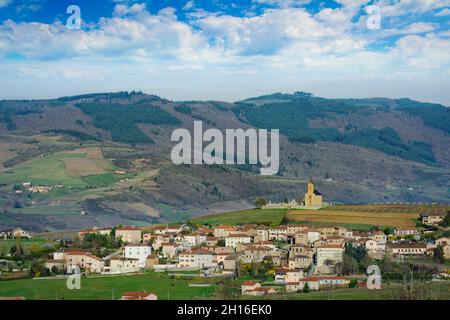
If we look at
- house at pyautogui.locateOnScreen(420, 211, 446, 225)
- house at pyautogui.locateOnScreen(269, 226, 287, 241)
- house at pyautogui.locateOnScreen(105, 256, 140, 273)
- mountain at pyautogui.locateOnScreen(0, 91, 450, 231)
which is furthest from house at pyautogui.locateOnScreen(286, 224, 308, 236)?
mountain at pyautogui.locateOnScreen(0, 91, 450, 231)

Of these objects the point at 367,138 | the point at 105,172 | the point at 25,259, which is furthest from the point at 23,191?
the point at 367,138

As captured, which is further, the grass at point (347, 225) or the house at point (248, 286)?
the grass at point (347, 225)

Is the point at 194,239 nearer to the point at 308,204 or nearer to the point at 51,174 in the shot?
the point at 308,204

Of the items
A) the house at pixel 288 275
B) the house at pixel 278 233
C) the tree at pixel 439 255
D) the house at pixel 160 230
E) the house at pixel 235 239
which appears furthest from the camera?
the house at pixel 160 230

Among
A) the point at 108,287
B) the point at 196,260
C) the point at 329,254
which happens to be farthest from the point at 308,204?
the point at 108,287

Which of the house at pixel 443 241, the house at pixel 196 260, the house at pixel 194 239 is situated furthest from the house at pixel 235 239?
the house at pixel 443 241

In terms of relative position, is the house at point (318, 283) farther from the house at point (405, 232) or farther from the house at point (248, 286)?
the house at point (405, 232)
